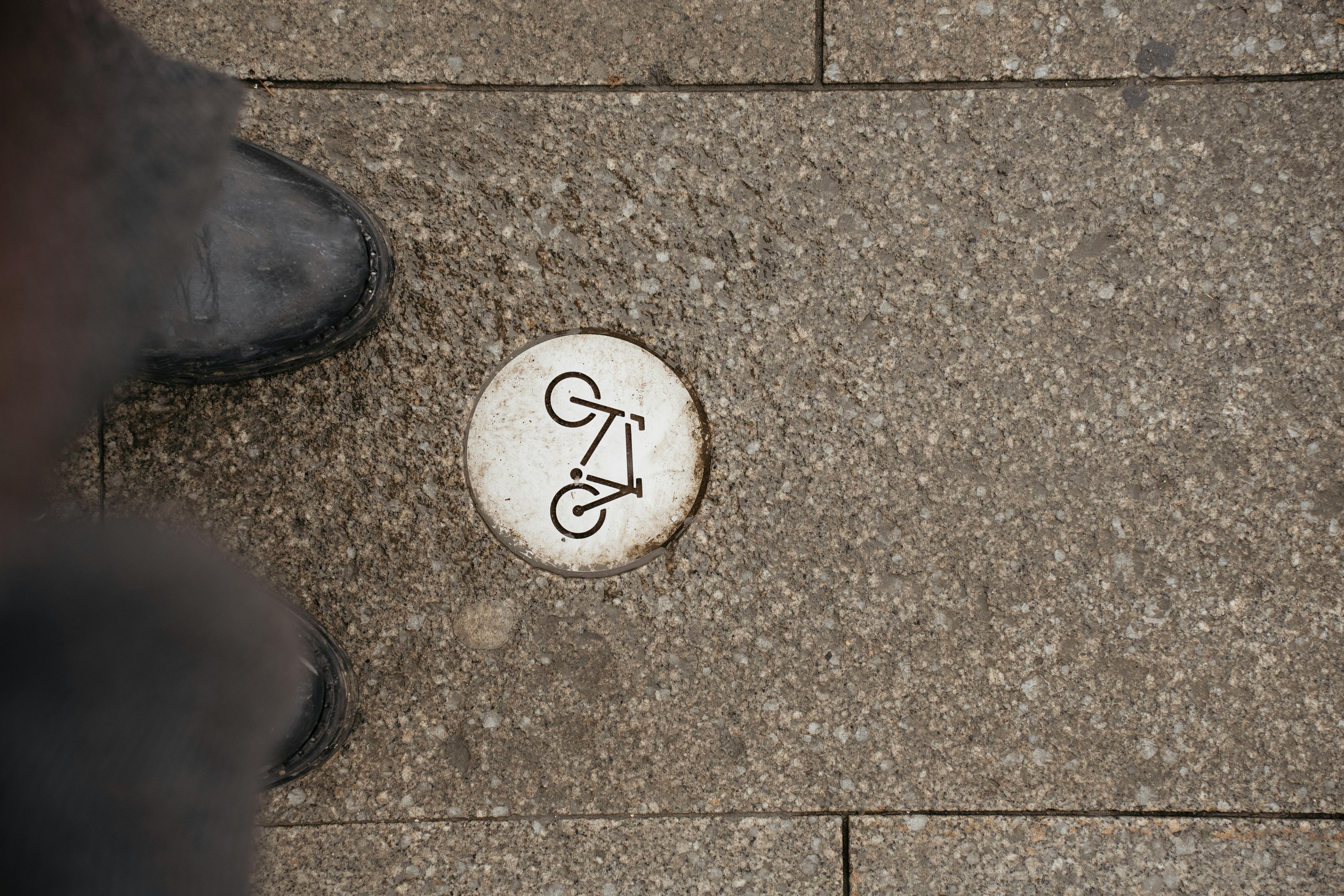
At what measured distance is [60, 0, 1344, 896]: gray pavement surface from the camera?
179cm

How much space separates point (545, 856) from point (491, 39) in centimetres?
198

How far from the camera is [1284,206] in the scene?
5.90ft

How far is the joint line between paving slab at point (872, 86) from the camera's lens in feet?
5.87

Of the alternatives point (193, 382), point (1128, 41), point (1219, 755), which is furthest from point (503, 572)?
point (1128, 41)

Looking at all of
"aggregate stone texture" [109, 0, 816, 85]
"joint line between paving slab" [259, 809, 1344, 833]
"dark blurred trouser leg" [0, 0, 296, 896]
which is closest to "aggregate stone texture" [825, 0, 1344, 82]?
"aggregate stone texture" [109, 0, 816, 85]

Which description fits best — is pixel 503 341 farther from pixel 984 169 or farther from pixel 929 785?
pixel 929 785

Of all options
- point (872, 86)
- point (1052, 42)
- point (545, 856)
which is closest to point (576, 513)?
point (545, 856)

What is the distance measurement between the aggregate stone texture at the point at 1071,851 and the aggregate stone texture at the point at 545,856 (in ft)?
0.53

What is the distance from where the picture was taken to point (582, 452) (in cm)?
176

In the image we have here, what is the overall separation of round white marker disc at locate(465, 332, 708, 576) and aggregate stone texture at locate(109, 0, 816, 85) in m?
0.67

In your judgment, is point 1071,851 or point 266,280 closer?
point 266,280

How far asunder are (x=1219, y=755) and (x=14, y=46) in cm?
289

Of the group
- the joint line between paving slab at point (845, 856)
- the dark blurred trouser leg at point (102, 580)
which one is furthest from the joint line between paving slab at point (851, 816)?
the dark blurred trouser leg at point (102, 580)

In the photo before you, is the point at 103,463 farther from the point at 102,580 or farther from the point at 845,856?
the point at 845,856
